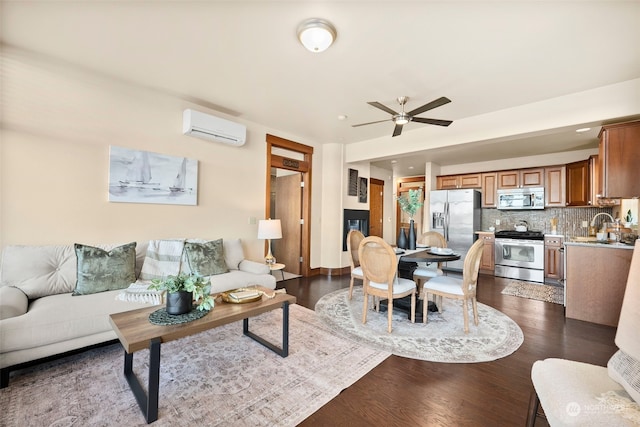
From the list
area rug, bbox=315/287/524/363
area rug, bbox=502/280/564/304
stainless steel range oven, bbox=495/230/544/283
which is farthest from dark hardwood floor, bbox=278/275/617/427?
stainless steel range oven, bbox=495/230/544/283

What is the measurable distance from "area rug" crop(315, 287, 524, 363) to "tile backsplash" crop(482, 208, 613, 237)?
3.33 metres

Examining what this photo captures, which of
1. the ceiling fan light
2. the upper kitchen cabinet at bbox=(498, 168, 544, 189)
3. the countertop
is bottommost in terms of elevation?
the countertop

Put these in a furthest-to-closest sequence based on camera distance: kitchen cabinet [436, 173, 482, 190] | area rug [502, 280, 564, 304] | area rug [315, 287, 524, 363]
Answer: kitchen cabinet [436, 173, 482, 190] → area rug [502, 280, 564, 304] → area rug [315, 287, 524, 363]

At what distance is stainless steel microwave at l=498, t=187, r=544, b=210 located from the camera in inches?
210

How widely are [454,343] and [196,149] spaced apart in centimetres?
384

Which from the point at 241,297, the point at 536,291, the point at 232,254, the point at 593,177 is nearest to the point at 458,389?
the point at 241,297

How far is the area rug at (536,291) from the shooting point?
154 inches

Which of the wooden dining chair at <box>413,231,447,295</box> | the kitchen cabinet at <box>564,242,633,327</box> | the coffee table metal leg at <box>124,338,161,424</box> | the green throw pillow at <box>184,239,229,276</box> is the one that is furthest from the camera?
the wooden dining chair at <box>413,231,447,295</box>

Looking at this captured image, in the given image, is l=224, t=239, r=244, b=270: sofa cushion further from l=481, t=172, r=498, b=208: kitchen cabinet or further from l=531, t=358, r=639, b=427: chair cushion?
l=481, t=172, r=498, b=208: kitchen cabinet

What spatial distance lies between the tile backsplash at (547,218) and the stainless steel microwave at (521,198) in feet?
1.31

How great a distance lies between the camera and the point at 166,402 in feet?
5.50

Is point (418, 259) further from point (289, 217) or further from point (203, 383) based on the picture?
point (289, 217)

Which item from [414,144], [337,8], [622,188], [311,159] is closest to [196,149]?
[311,159]

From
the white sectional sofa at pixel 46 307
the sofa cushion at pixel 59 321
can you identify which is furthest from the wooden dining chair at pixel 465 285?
the sofa cushion at pixel 59 321
